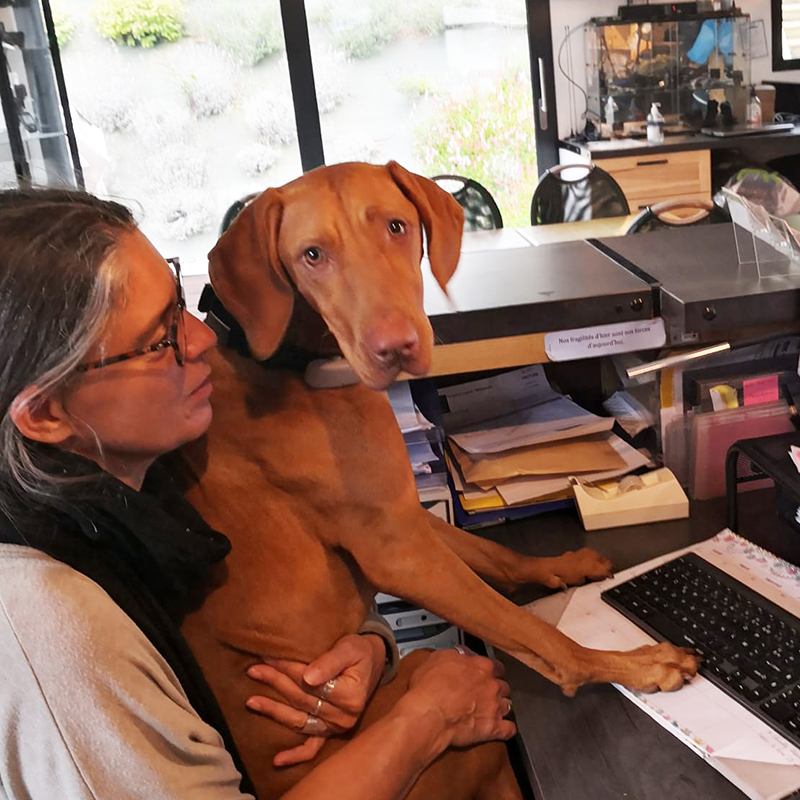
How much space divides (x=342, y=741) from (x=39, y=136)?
3.45 meters

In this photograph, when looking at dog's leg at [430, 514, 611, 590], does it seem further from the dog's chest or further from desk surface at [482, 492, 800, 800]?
the dog's chest

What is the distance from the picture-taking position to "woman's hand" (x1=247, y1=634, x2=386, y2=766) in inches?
42.1

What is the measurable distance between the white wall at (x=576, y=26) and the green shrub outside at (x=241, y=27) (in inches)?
58.9

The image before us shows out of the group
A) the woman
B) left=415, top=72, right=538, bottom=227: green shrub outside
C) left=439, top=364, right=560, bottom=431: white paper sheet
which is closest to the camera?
the woman

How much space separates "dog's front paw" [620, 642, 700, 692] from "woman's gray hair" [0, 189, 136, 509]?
672 mm

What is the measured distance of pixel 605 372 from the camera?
1.65 meters

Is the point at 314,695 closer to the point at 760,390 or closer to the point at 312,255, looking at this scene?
the point at 312,255

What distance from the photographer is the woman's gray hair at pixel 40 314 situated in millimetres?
806

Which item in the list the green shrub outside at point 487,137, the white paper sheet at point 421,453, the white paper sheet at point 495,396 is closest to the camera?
the white paper sheet at point 421,453

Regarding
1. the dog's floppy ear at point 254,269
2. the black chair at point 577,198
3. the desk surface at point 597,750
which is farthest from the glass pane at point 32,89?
the desk surface at point 597,750

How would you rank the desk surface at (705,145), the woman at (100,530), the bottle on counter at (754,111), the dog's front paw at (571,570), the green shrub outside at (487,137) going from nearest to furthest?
the woman at (100,530), the dog's front paw at (571,570), the desk surface at (705,145), the bottle on counter at (754,111), the green shrub outside at (487,137)

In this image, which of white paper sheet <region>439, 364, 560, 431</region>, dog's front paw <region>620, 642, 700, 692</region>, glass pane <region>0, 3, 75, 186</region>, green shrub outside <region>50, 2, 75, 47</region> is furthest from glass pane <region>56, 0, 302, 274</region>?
dog's front paw <region>620, 642, 700, 692</region>

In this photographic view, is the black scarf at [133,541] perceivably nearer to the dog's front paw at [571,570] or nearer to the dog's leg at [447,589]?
the dog's leg at [447,589]

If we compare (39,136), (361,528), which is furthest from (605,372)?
(39,136)
